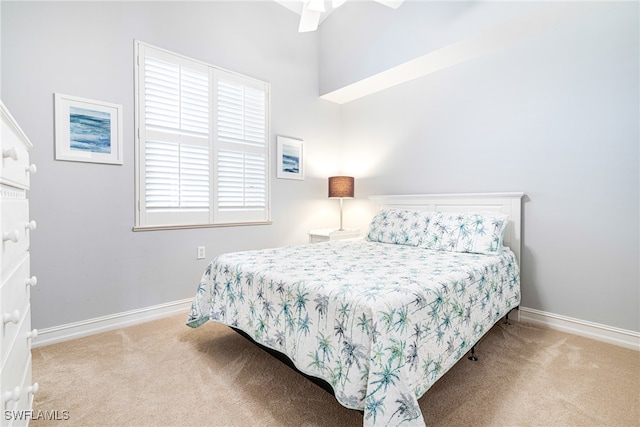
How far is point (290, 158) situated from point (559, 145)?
8.36ft

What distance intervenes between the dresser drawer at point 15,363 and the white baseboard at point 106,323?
3.89ft

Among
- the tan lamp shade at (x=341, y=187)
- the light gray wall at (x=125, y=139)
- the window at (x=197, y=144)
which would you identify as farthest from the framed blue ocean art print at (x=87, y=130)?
the tan lamp shade at (x=341, y=187)

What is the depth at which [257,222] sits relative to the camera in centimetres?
330

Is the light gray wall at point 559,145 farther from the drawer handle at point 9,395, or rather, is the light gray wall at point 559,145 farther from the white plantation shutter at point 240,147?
the drawer handle at point 9,395

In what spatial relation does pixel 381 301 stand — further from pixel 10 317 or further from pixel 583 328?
pixel 583 328

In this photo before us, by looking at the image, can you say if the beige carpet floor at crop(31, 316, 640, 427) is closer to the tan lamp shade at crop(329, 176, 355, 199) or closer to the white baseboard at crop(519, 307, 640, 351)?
the white baseboard at crop(519, 307, 640, 351)

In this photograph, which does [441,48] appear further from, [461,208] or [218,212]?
[218,212]

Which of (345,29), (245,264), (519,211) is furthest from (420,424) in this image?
(345,29)

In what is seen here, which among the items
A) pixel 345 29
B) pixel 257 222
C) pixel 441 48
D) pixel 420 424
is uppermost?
pixel 345 29

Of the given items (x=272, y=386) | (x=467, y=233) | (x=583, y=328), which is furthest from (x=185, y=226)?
(x=583, y=328)

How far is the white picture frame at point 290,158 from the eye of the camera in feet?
11.4

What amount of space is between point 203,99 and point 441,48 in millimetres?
2215

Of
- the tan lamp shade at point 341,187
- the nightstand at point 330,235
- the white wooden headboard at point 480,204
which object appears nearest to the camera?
the white wooden headboard at point 480,204

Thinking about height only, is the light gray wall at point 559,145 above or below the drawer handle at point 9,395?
above
